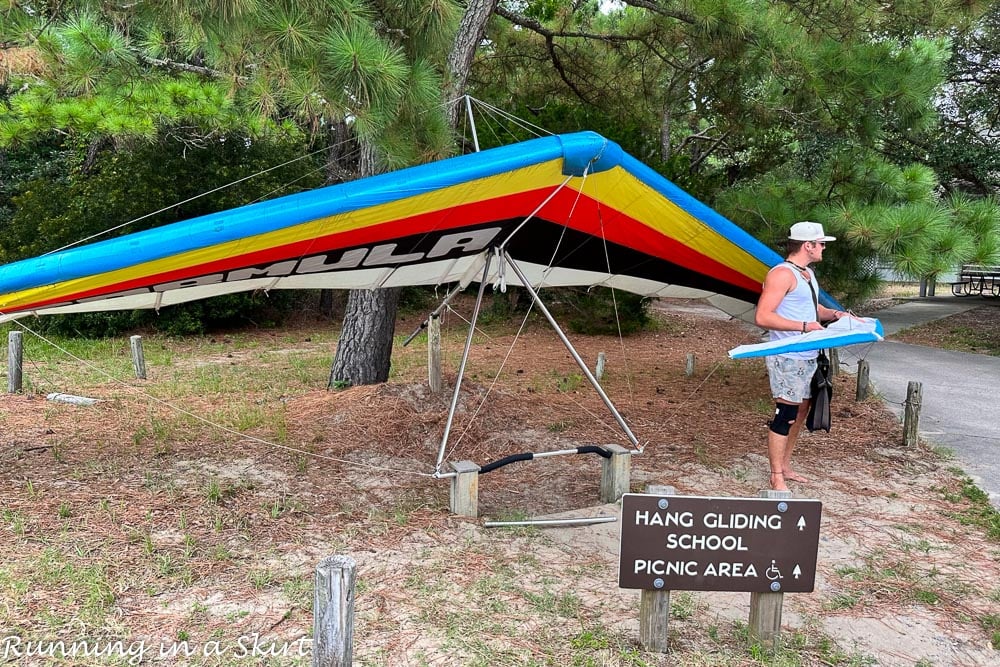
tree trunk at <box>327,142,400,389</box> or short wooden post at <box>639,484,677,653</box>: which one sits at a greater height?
tree trunk at <box>327,142,400,389</box>

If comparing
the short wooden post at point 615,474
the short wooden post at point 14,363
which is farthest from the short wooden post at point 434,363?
the short wooden post at point 14,363

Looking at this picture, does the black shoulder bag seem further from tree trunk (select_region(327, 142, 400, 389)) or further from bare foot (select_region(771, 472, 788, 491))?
tree trunk (select_region(327, 142, 400, 389))

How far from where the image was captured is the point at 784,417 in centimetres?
457

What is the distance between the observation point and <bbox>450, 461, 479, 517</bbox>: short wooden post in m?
4.34

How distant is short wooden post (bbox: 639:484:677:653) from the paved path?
3314 millimetres

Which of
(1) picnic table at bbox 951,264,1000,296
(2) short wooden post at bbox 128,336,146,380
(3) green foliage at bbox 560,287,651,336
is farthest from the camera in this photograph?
(1) picnic table at bbox 951,264,1000,296

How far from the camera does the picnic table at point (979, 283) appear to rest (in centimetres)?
2318

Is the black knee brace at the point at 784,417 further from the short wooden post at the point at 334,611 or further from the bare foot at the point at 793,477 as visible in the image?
the short wooden post at the point at 334,611

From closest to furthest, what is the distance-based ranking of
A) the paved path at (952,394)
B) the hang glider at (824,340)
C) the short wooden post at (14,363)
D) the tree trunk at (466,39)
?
the hang glider at (824,340) < the paved path at (952,394) < the tree trunk at (466,39) < the short wooden post at (14,363)

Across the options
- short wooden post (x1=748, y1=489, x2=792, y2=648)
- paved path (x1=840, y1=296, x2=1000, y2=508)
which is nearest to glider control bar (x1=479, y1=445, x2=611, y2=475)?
short wooden post (x1=748, y1=489, x2=792, y2=648)

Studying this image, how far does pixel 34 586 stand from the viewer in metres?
3.29

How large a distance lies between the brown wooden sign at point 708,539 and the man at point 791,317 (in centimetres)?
177

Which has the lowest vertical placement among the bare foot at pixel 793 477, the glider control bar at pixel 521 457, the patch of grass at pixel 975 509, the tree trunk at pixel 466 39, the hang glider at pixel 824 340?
the patch of grass at pixel 975 509

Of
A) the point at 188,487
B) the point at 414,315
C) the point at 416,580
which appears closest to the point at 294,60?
the point at 188,487
